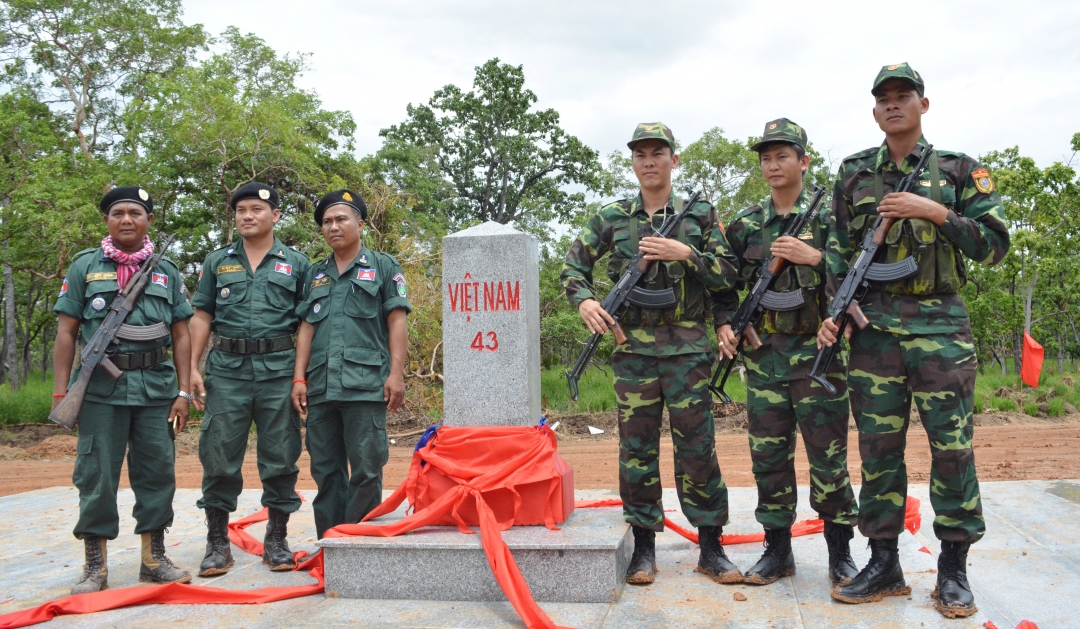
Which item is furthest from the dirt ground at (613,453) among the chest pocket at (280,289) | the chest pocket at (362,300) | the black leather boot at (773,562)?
the chest pocket at (280,289)

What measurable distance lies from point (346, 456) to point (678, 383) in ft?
6.48

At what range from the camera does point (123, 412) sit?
4.09 m

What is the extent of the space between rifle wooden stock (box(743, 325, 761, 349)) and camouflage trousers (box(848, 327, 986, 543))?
18.2 inches

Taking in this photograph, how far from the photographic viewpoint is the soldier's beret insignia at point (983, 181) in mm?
3299

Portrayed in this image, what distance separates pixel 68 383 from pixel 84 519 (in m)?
0.73

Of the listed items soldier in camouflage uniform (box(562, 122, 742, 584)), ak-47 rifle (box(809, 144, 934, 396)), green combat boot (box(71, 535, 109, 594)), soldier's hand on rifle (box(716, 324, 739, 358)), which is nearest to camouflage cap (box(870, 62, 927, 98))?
ak-47 rifle (box(809, 144, 934, 396))

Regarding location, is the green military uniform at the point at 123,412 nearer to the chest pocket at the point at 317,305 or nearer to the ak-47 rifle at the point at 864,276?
the chest pocket at the point at 317,305

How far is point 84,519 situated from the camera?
13.1 ft

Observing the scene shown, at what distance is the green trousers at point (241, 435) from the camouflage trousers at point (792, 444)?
2539mm

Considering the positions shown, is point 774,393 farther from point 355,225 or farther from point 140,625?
point 140,625

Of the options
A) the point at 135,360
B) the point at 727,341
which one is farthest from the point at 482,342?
the point at 135,360

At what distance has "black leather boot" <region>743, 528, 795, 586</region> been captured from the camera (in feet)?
12.3

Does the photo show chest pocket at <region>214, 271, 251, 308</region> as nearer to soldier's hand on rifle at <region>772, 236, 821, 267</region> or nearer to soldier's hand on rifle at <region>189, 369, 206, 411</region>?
soldier's hand on rifle at <region>189, 369, 206, 411</region>

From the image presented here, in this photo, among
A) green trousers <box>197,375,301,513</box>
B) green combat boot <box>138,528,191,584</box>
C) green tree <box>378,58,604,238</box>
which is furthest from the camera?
green tree <box>378,58,604,238</box>
